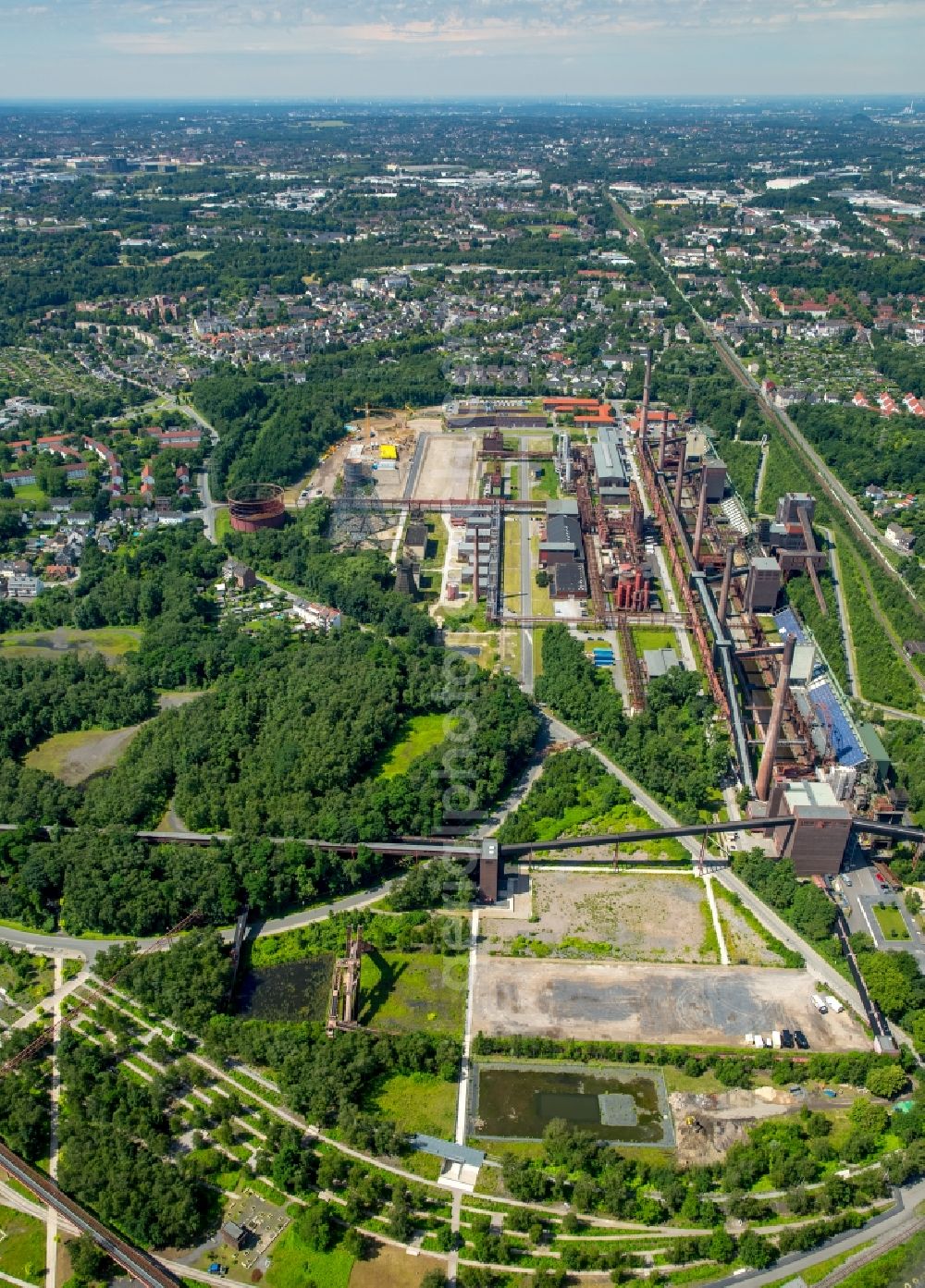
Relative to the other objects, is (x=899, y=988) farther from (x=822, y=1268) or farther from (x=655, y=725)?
(x=655, y=725)

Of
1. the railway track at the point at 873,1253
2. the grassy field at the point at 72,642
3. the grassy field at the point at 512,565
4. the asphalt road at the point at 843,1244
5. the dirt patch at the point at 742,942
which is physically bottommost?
the grassy field at the point at 72,642

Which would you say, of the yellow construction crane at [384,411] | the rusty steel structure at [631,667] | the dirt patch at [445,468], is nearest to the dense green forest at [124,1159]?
the rusty steel structure at [631,667]

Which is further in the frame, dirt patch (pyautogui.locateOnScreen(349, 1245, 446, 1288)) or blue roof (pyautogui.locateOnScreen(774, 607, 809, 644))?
blue roof (pyautogui.locateOnScreen(774, 607, 809, 644))

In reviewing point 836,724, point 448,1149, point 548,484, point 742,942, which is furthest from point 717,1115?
point 548,484

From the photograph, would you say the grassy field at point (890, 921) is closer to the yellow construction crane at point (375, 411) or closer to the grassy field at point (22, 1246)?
the grassy field at point (22, 1246)

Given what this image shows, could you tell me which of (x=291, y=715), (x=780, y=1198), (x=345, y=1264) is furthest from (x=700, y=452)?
(x=345, y=1264)

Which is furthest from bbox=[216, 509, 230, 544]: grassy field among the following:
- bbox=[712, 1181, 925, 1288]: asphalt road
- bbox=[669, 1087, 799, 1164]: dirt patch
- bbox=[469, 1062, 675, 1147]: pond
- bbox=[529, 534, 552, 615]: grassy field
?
bbox=[712, 1181, 925, 1288]: asphalt road

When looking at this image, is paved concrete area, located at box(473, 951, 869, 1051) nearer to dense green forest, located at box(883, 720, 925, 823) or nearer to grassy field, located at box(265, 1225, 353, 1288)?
grassy field, located at box(265, 1225, 353, 1288)
